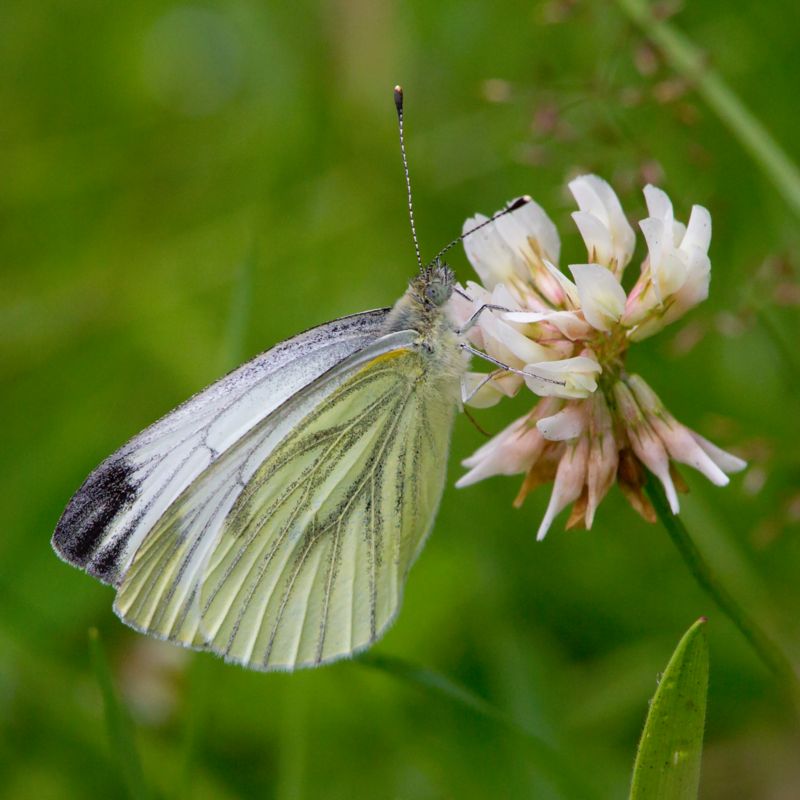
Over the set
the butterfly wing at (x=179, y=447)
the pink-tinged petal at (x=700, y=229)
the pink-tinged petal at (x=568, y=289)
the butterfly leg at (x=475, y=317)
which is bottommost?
the pink-tinged petal at (x=700, y=229)

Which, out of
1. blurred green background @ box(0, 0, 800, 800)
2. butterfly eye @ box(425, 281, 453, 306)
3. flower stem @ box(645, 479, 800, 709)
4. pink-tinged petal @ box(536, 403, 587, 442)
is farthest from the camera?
blurred green background @ box(0, 0, 800, 800)

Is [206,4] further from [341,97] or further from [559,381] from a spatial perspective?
[559,381]

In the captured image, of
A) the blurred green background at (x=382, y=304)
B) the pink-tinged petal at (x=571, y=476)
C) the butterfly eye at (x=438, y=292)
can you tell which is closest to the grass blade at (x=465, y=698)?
the blurred green background at (x=382, y=304)

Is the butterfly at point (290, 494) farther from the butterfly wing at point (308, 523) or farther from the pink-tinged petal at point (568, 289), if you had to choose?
the pink-tinged petal at point (568, 289)

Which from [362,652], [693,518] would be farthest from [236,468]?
[693,518]

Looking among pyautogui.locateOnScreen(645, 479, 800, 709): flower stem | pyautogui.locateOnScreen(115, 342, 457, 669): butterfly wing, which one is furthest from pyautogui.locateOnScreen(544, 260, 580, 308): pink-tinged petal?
pyautogui.locateOnScreen(115, 342, 457, 669): butterfly wing

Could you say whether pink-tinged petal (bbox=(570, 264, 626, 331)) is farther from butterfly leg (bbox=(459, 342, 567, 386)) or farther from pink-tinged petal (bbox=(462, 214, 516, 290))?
pink-tinged petal (bbox=(462, 214, 516, 290))

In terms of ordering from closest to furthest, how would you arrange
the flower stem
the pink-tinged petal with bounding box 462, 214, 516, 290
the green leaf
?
the green leaf < the flower stem < the pink-tinged petal with bounding box 462, 214, 516, 290
